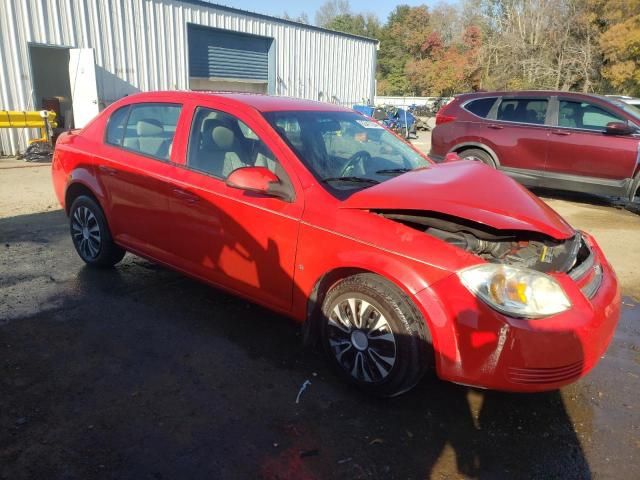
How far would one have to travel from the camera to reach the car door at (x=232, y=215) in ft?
10.2

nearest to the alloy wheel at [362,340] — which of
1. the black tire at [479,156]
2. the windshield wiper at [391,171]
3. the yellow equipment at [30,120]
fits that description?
the windshield wiper at [391,171]

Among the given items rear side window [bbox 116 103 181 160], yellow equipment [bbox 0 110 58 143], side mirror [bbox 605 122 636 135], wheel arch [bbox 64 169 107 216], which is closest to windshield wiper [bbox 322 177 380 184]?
rear side window [bbox 116 103 181 160]

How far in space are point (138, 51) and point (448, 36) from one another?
45431 millimetres

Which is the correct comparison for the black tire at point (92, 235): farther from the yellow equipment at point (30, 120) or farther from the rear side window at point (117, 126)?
the yellow equipment at point (30, 120)

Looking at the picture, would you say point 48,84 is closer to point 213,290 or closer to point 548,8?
point 213,290

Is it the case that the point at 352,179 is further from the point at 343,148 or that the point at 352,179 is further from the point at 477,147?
the point at 477,147

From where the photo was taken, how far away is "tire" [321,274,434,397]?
2.58 metres

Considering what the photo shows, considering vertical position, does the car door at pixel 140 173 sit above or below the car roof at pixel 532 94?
below

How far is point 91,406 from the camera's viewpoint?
2.71m

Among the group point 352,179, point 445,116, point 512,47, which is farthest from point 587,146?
point 512,47

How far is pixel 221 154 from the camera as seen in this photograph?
350 cm

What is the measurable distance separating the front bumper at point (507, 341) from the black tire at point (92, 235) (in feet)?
10.2

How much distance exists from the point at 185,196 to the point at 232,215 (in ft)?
1.55

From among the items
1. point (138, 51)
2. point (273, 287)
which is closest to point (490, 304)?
point (273, 287)
